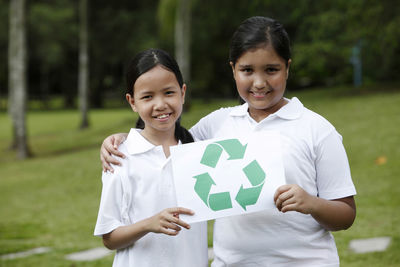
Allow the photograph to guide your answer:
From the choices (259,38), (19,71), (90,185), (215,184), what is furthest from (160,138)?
(19,71)

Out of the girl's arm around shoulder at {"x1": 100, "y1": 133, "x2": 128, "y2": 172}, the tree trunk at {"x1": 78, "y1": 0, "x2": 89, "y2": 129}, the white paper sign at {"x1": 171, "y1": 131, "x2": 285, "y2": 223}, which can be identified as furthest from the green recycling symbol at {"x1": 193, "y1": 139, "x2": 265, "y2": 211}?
the tree trunk at {"x1": 78, "y1": 0, "x2": 89, "y2": 129}

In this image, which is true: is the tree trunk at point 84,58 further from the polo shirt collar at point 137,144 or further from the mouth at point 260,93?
the mouth at point 260,93

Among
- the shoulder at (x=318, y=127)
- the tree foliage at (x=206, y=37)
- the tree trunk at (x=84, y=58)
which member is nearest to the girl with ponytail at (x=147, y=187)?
the shoulder at (x=318, y=127)

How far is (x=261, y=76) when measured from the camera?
1943mm

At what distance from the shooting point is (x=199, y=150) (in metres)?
1.96

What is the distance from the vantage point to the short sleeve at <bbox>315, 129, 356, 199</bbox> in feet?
6.25

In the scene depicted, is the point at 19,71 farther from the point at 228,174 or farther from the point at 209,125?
the point at 228,174

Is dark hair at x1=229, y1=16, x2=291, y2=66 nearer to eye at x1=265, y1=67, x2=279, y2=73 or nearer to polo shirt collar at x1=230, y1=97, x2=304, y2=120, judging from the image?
eye at x1=265, y1=67, x2=279, y2=73

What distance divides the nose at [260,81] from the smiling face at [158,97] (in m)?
0.31

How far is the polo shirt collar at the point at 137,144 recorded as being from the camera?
203cm

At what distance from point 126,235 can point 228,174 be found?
16.7 inches

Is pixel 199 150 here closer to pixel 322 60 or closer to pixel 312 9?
pixel 322 60

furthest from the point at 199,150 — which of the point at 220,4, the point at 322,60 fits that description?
the point at 220,4

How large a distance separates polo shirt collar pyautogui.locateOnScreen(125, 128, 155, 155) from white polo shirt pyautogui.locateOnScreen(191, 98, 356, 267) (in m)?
0.36
